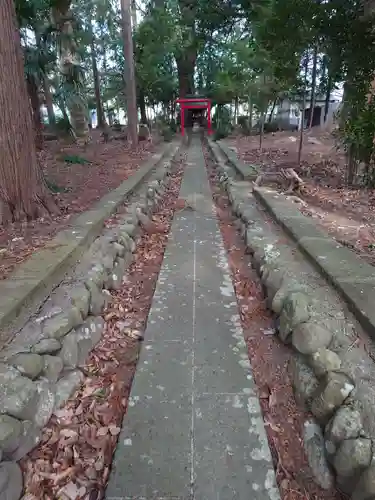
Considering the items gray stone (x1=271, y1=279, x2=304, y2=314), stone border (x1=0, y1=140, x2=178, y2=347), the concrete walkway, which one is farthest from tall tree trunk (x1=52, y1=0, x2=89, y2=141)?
gray stone (x1=271, y1=279, x2=304, y2=314)

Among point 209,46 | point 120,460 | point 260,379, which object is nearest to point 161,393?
point 120,460

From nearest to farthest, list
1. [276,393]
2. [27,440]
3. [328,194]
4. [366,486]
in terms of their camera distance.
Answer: [366,486]
[27,440]
[276,393]
[328,194]

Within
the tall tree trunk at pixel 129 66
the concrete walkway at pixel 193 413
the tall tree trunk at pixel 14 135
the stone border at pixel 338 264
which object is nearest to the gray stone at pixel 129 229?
the tall tree trunk at pixel 14 135

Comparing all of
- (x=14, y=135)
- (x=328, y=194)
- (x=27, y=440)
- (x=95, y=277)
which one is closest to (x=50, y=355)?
(x=27, y=440)

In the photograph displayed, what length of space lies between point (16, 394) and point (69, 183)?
17.8ft

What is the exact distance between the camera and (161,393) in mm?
2273

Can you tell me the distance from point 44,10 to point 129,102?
3.31 m

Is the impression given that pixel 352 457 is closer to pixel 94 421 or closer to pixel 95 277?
pixel 94 421

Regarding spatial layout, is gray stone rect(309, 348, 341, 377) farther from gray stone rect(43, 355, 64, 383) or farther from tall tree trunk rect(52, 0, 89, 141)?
tall tree trunk rect(52, 0, 89, 141)

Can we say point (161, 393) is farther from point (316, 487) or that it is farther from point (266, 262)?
point (266, 262)

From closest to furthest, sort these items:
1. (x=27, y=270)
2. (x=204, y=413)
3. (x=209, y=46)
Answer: (x=204, y=413) < (x=27, y=270) < (x=209, y=46)

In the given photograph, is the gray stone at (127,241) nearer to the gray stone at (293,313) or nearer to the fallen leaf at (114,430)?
the gray stone at (293,313)

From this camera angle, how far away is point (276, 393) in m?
2.33

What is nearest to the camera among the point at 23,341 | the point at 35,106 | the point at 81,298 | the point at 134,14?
the point at 23,341
